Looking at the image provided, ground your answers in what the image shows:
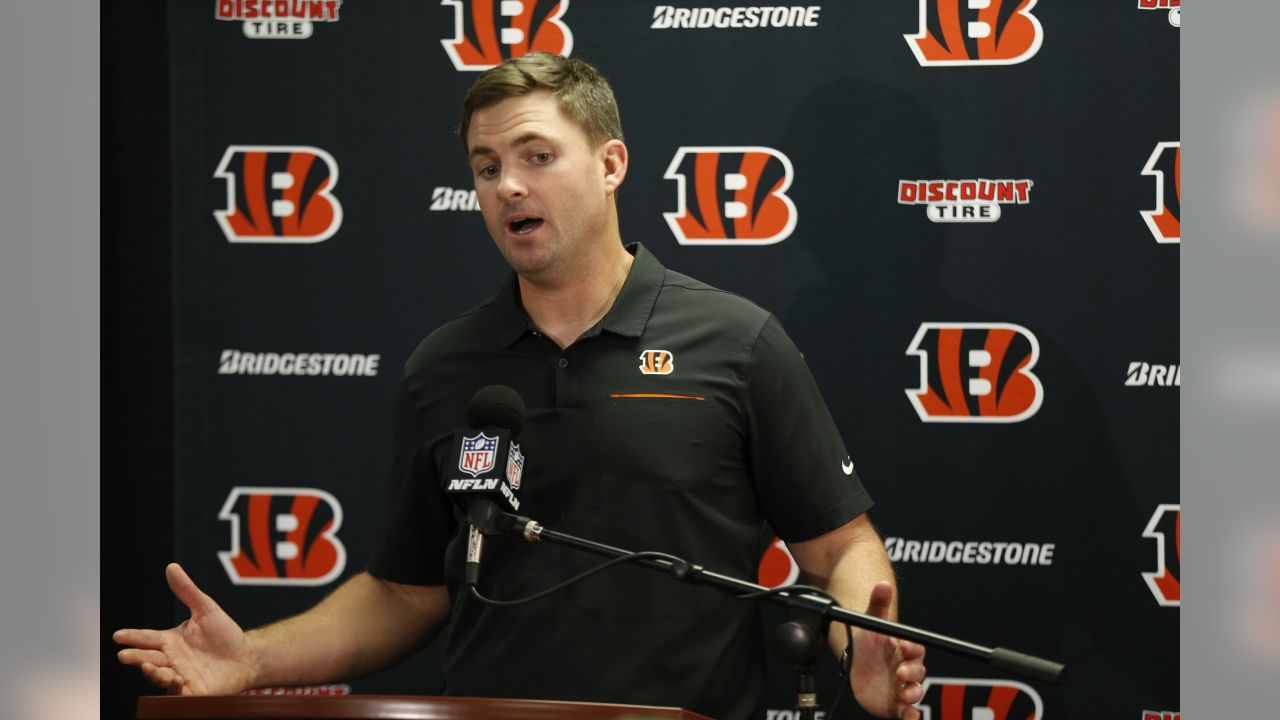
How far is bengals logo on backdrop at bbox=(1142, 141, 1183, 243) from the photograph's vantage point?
8.66 ft

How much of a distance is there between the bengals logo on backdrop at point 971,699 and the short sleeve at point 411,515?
1.22 metres

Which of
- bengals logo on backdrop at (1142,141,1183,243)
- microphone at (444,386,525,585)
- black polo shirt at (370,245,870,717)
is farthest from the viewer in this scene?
bengals logo on backdrop at (1142,141,1183,243)

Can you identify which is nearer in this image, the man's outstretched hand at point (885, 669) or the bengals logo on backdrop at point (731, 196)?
the man's outstretched hand at point (885, 669)

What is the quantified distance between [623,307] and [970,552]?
111 cm

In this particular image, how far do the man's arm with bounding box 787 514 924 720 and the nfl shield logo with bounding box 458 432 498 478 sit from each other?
0.49 m

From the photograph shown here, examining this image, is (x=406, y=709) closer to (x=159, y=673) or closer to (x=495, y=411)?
(x=495, y=411)

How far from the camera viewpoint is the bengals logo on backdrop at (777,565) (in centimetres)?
276

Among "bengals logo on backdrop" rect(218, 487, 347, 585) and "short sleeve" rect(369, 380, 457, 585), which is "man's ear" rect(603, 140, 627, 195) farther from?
"bengals logo on backdrop" rect(218, 487, 347, 585)

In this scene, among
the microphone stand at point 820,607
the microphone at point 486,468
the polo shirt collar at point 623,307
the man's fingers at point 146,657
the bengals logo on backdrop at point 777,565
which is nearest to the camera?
the microphone stand at point 820,607

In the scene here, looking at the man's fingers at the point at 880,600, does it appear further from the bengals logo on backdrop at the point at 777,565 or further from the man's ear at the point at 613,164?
the bengals logo on backdrop at the point at 777,565

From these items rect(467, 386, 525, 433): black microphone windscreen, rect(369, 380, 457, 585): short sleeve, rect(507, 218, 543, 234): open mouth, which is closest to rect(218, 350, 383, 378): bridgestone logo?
rect(369, 380, 457, 585): short sleeve

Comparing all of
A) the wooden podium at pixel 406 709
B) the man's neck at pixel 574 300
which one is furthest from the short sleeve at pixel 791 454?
the wooden podium at pixel 406 709

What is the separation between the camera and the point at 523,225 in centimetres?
200

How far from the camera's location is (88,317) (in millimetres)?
2449
